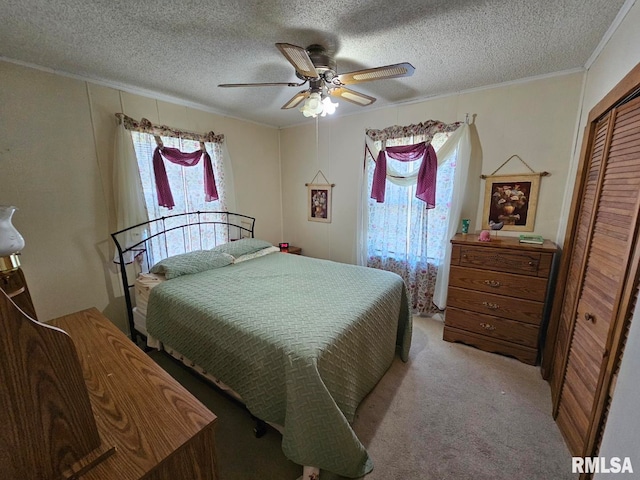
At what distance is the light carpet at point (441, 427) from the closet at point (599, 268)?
17 cm

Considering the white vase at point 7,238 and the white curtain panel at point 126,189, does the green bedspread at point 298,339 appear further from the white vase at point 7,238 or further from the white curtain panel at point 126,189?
the white vase at point 7,238

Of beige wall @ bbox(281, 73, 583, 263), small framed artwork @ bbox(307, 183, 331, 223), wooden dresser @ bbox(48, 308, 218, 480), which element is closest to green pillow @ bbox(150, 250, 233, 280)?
wooden dresser @ bbox(48, 308, 218, 480)

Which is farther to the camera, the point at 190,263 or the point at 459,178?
the point at 459,178

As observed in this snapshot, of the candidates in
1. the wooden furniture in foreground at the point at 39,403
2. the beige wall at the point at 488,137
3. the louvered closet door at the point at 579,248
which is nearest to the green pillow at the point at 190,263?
the beige wall at the point at 488,137

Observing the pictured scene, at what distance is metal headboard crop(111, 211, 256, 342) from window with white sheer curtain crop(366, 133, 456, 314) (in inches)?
67.4

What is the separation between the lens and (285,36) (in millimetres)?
1634

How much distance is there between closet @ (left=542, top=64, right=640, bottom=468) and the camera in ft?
3.80

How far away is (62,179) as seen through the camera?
2143 millimetres

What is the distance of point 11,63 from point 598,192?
394cm

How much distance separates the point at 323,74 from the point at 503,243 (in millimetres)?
1967

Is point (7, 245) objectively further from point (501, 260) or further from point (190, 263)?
point (501, 260)

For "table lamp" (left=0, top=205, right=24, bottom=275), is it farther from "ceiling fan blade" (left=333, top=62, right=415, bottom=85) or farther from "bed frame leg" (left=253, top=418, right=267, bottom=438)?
"ceiling fan blade" (left=333, top=62, right=415, bottom=85)

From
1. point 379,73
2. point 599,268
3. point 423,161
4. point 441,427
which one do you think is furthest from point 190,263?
point 599,268

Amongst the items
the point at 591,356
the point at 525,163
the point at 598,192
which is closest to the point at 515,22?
the point at 598,192
